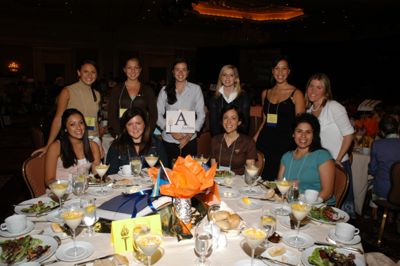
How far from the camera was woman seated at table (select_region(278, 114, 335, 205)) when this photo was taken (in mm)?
2641

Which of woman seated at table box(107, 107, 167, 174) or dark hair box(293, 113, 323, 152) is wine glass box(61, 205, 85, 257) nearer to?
woman seated at table box(107, 107, 167, 174)

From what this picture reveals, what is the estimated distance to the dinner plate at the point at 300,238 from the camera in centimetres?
174

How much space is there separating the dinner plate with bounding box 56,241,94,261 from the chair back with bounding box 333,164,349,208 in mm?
2037

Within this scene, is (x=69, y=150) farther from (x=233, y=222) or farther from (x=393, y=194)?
(x=393, y=194)

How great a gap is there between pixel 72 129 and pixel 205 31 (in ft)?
49.3

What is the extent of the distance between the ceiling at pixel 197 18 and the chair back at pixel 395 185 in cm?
588

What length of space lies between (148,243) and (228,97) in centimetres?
274

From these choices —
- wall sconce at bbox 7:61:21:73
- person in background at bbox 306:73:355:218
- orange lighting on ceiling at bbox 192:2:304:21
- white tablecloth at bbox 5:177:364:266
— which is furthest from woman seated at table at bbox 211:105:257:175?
wall sconce at bbox 7:61:21:73

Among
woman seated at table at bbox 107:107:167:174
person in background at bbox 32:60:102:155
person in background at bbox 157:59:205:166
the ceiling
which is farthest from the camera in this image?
the ceiling

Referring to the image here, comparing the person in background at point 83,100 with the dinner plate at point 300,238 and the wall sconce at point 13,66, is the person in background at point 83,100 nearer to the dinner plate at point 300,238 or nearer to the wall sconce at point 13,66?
the dinner plate at point 300,238

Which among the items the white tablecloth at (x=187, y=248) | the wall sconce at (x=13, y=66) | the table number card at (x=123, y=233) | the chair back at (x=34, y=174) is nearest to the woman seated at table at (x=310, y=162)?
the white tablecloth at (x=187, y=248)

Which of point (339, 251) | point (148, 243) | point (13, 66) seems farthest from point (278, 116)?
point (13, 66)

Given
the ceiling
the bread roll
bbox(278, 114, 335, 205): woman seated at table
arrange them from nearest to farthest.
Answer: the bread roll, bbox(278, 114, 335, 205): woman seated at table, the ceiling

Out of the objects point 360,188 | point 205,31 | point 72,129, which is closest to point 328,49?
point 205,31
